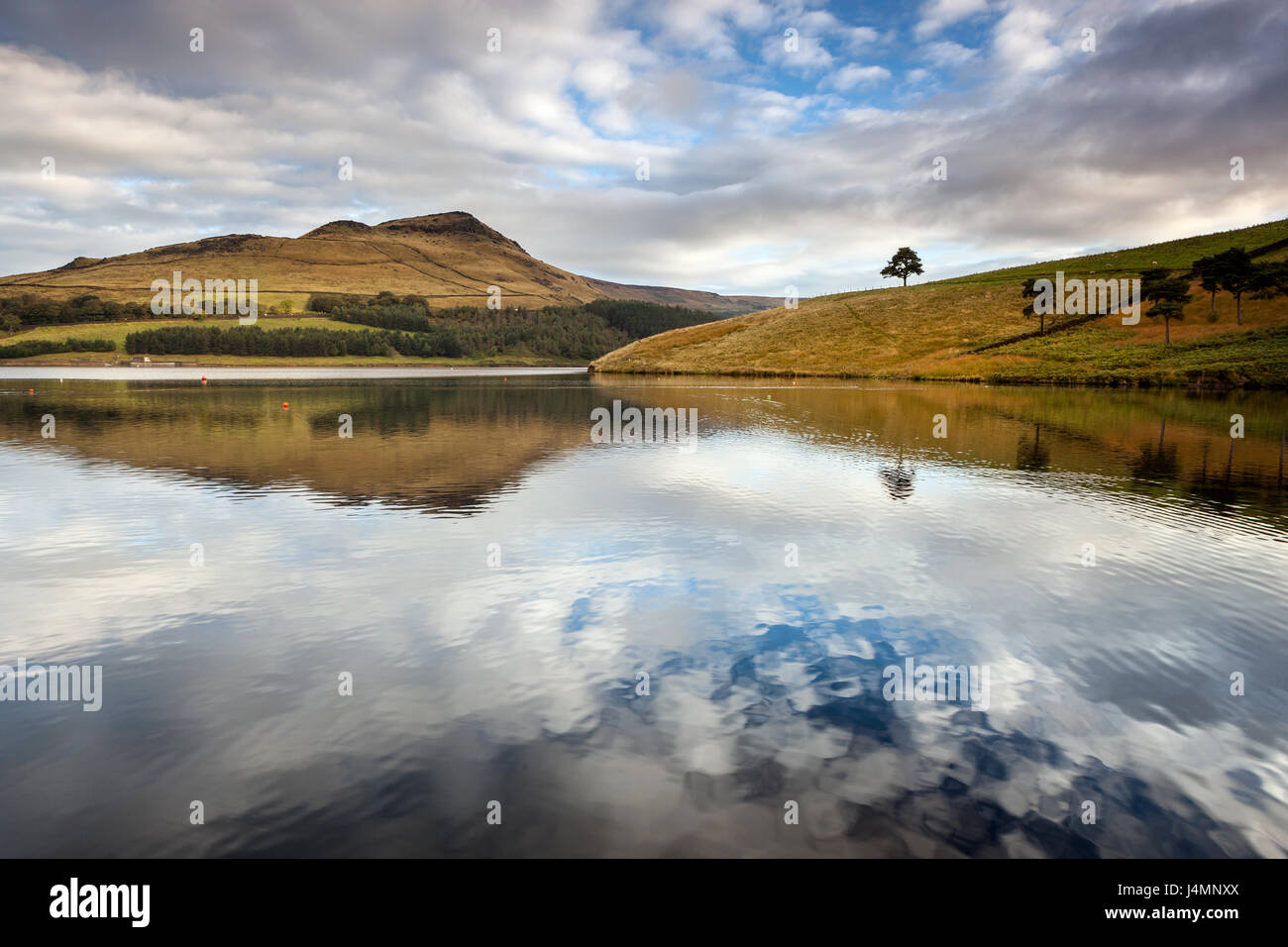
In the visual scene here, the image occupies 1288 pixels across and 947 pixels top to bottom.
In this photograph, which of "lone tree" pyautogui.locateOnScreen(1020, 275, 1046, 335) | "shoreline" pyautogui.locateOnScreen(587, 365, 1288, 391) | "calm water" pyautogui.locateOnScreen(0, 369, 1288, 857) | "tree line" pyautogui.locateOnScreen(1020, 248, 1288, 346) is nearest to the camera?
"calm water" pyautogui.locateOnScreen(0, 369, 1288, 857)

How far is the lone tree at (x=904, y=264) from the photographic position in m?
154

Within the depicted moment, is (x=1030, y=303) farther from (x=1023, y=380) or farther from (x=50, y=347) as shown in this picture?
(x=50, y=347)

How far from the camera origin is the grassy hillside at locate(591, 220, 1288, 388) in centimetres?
8150

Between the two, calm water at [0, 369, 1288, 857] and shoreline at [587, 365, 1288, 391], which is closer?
calm water at [0, 369, 1288, 857]

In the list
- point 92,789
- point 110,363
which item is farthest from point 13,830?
point 110,363

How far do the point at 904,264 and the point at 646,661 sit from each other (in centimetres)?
16265

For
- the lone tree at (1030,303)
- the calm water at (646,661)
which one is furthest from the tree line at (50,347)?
the lone tree at (1030,303)

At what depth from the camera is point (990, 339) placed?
356 feet

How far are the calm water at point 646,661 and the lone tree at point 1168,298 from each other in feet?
256

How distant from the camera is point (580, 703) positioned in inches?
405

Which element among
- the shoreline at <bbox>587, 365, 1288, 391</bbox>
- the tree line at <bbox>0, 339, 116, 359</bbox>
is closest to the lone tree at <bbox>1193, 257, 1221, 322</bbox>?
the shoreline at <bbox>587, 365, 1288, 391</bbox>

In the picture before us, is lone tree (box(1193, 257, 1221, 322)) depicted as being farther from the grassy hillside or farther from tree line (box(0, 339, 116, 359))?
tree line (box(0, 339, 116, 359))

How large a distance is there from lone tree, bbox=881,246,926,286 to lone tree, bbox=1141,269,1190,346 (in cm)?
5774

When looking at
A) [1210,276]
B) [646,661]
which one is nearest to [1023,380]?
[1210,276]
